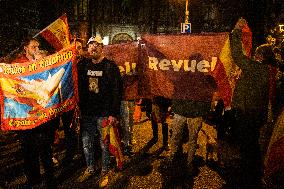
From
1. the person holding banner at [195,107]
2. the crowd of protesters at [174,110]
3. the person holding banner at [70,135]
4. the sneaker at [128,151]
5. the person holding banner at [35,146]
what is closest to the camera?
the crowd of protesters at [174,110]

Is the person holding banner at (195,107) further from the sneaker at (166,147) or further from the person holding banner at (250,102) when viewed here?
the sneaker at (166,147)

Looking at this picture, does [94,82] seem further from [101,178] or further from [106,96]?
[101,178]

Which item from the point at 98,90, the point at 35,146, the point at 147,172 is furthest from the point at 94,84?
the point at 147,172

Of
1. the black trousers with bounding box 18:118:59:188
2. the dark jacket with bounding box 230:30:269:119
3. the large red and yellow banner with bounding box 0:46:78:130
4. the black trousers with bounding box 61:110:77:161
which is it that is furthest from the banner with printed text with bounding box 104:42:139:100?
the dark jacket with bounding box 230:30:269:119

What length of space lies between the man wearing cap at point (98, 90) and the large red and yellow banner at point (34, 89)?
0.33m

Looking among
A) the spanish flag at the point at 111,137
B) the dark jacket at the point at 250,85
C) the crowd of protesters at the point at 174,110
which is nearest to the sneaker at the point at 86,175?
the crowd of protesters at the point at 174,110

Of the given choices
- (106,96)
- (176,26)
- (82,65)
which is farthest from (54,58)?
(176,26)

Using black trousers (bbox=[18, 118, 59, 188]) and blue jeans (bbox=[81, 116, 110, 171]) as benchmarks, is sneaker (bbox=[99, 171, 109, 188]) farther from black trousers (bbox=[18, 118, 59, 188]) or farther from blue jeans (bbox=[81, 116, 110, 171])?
black trousers (bbox=[18, 118, 59, 188])

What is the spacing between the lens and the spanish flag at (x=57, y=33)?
6151 mm

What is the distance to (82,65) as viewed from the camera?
5.49 metres

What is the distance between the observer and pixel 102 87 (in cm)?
539

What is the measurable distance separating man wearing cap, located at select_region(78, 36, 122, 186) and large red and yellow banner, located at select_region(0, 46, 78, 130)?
0.33 metres

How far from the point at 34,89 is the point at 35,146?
2.89ft

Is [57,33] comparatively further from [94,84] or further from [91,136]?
[91,136]
